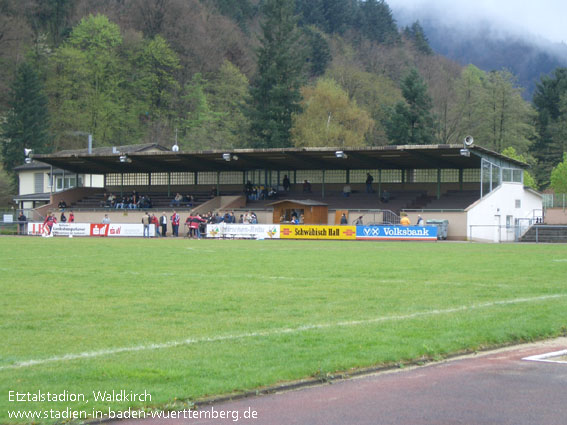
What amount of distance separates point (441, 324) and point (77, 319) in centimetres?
575

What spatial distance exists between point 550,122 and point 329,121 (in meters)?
34.7

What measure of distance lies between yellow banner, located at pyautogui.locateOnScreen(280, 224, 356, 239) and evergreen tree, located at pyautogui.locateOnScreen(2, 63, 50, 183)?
5288 cm

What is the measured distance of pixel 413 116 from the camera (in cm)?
8494

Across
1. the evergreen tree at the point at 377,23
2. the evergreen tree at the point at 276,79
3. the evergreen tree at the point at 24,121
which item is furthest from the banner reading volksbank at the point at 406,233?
the evergreen tree at the point at 377,23

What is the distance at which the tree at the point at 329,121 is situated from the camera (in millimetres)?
85312

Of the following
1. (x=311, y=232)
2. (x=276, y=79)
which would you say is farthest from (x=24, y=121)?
(x=311, y=232)

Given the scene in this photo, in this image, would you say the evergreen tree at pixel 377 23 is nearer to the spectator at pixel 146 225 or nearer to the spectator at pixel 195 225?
the spectator at pixel 146 225

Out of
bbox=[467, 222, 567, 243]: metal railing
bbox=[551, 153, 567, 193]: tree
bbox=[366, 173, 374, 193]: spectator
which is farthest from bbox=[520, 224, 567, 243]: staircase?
bbox=[551, 153, 567, 193]: tree

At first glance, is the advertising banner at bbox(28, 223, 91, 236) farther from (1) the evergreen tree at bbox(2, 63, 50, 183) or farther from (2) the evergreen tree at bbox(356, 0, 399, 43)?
(2) the evergreen tree at bbox(356, 0, 399, 43)

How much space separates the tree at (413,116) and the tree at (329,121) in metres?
3.66

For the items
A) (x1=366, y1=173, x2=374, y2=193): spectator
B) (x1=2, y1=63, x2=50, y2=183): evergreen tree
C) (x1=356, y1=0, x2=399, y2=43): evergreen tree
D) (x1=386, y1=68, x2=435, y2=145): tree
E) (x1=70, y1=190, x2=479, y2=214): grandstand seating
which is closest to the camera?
(x1=70, y1=190, x2=479, y2=214): grandstand seating

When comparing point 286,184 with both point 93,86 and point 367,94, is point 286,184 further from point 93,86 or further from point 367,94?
point 93,86

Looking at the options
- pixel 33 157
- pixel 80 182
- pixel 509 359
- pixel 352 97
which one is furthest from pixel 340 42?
pixel 509 359

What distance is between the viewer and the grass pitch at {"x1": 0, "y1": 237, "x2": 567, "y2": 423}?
8.16 metres
